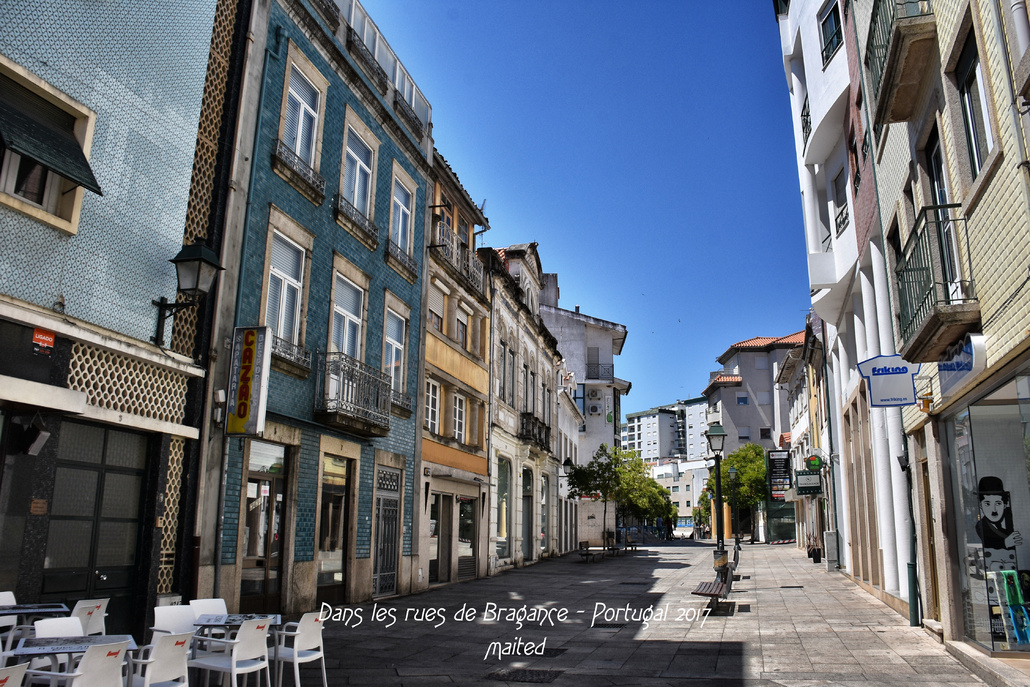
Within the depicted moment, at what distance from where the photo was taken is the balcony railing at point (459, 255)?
21286 mm

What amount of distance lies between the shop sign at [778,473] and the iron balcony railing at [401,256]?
27545 millimetres

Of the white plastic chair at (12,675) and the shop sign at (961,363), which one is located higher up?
the shop sign at (961,363)

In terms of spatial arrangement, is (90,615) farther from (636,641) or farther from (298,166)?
(298,166)

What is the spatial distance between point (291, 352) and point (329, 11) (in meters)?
6.80

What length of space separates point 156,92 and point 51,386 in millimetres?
4370

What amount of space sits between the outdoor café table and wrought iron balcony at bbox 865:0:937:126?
958 cm

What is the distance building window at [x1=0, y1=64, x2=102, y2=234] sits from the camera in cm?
837

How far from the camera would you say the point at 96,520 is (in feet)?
31.1

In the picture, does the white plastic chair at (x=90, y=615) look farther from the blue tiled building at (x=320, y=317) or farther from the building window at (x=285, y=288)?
the building window at (x=285, y=288)

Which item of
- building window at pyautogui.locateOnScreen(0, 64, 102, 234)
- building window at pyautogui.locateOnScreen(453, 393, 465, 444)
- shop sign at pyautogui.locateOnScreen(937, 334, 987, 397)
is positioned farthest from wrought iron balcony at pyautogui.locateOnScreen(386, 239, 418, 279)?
shop sign at pyautogui.locateOnScreen(937, 334, 987, 397)

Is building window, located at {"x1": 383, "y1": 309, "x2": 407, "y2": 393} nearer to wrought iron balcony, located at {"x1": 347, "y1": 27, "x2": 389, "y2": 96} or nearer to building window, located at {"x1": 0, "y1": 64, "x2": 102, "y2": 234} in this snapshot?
wrought iron balcony, located at {"x1": 347, "y1": 27, "x2": 389, "y2": 96}

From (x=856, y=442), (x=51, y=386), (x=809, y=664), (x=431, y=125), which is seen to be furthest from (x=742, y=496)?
(x=51, y=386)

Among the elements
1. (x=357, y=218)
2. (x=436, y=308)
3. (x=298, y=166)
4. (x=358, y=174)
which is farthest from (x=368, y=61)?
(x=436, y=308)

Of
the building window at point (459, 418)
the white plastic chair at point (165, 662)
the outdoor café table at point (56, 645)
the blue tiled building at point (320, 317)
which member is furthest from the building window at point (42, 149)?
the building window at point (459, 418)
